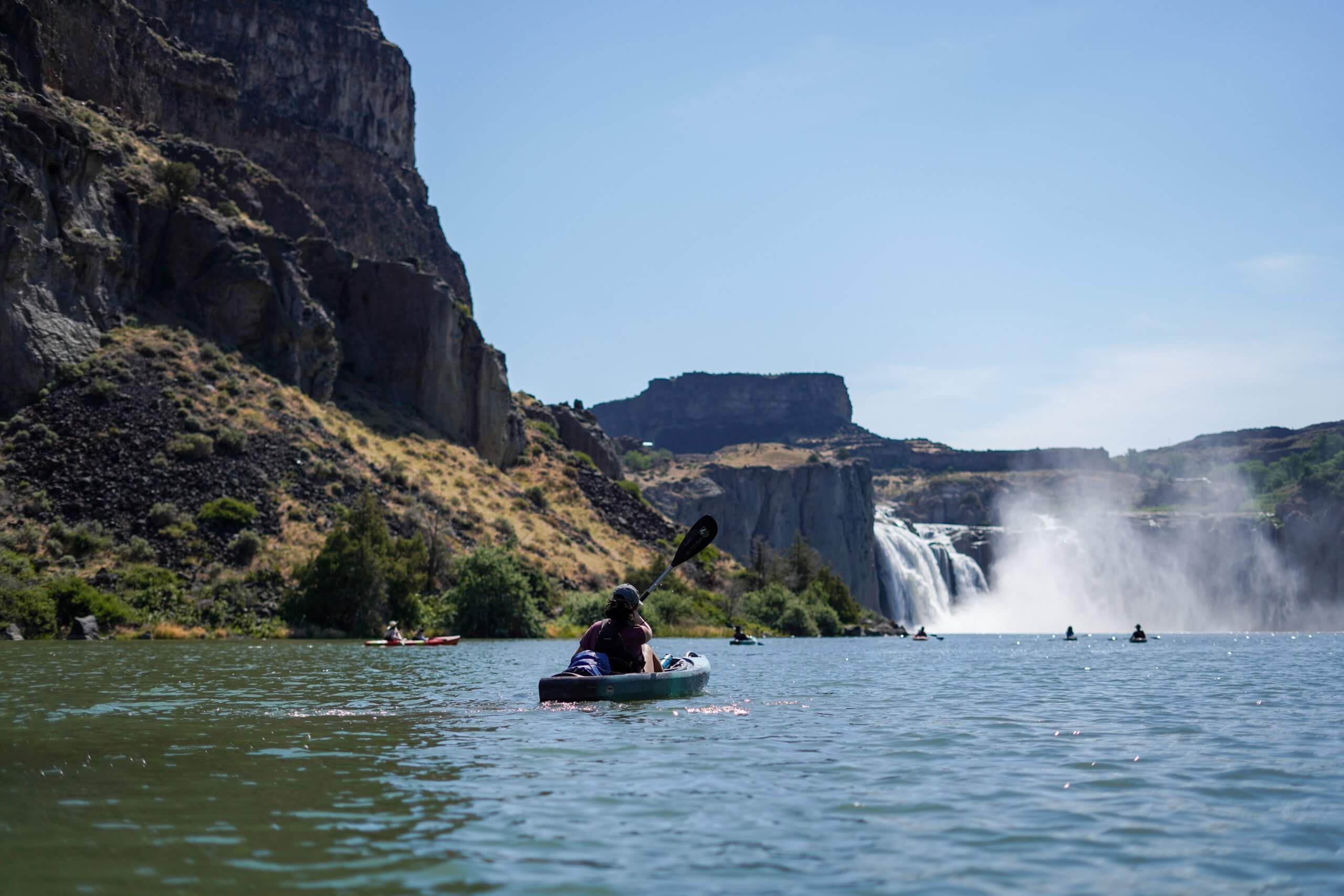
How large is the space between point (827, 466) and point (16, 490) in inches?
3961

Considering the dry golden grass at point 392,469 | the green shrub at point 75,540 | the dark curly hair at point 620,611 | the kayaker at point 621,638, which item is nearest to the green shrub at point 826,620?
the dry golden grass at point 392,469

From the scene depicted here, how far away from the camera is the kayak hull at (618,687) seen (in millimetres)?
17172

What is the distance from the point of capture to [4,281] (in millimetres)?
52250

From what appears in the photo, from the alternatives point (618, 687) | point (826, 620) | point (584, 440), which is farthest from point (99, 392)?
point (584, 440)

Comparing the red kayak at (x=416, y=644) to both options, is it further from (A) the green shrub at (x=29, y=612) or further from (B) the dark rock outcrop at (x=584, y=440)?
(B) the dark rock outcrop at (x=584, y=440)

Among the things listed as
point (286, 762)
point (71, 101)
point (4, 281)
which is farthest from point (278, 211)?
point (286, 762)

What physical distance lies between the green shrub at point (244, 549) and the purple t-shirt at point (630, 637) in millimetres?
36597

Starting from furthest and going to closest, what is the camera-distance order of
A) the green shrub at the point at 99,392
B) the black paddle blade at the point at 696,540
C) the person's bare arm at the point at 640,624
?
1. the green shrub at the point at 99,392
2. the black paddle blade at the point at 696,540
3. the person's bare arm at the point at 640,624

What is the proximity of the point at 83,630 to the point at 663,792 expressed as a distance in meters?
37.6

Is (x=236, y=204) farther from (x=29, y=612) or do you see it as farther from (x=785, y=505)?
(x=785, y=505)

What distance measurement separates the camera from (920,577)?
397 feet

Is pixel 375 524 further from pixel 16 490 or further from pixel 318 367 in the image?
pixel 318 367

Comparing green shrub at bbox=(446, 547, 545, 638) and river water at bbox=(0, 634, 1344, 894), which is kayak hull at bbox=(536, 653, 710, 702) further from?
green shrub at bbox=(446, 547, 545, 638)

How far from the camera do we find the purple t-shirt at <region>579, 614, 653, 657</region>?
18750 millimetres
